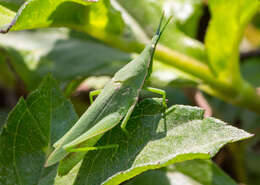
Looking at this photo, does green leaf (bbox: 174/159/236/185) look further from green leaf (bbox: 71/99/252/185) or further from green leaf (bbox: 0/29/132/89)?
green leaf (bbox: 0/29/132/89)

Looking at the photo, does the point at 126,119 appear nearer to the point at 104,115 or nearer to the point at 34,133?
the point at 104,115

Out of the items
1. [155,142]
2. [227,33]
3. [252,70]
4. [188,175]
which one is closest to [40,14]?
[155,142]

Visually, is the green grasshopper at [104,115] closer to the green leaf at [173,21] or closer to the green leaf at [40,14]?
the green leaf at [40,14]

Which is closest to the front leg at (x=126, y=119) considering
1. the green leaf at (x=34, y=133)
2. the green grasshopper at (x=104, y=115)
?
the green grasshopper at (x=104, y=115)

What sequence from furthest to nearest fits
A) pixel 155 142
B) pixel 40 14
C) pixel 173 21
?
pixel 173 21 < pixel 40 14 < pixel 155 142

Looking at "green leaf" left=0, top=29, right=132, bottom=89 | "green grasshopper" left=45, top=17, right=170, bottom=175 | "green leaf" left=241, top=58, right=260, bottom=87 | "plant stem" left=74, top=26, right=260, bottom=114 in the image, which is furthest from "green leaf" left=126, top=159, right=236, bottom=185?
"green leaf" left=241, top=58, right=260, bottom=87

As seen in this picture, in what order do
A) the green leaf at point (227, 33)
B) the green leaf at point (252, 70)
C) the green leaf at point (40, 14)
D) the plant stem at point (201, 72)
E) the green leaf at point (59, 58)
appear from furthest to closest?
the green leaf at point (252, 70) < the green leaf at point (59, 58) < the plant stem at point (201, 72) < the green leaf at point (227, 33) < the green leaf at point (40, 14)
